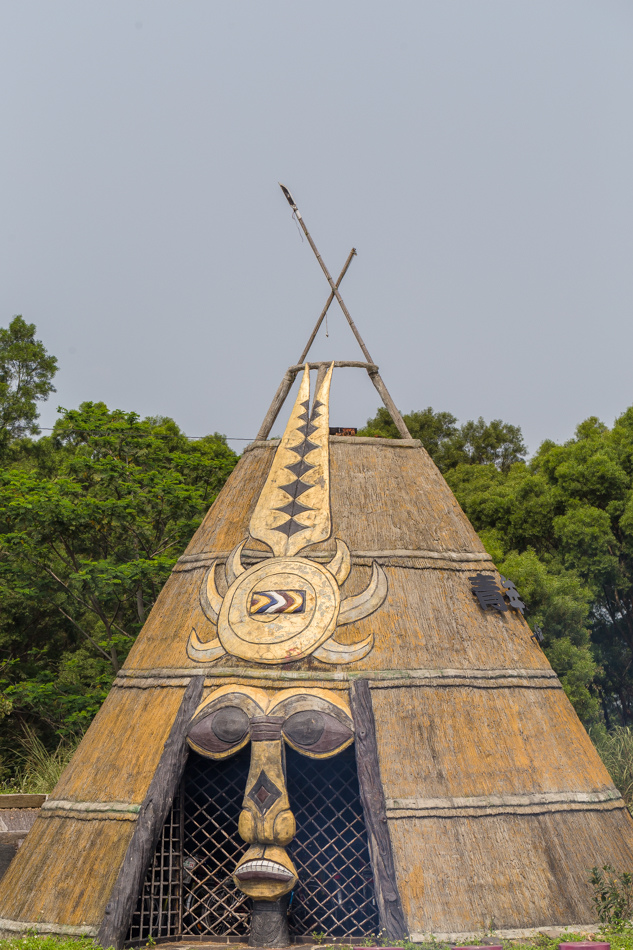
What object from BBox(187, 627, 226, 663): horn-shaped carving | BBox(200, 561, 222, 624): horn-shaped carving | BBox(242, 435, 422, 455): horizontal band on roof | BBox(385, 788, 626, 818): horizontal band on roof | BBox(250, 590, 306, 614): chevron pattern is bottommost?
BBox(385, 788, 626, 818): horizontal band on roof

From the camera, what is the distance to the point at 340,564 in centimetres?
798

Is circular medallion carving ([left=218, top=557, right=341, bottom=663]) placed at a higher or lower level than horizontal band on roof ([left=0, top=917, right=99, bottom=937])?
higher

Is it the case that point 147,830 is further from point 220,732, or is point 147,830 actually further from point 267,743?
point 267,743

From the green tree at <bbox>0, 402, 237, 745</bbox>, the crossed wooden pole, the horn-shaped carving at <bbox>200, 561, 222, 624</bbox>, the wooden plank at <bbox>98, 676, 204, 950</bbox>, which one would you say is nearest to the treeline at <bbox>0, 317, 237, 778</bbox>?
the green tree at <bbox>0, 402, 237, 745</bbox>

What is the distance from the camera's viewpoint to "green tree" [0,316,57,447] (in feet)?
64.8

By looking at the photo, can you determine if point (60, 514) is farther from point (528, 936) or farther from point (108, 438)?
point (528, 936)

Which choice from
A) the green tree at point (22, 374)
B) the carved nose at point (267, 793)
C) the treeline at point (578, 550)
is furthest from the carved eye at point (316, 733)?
the green tree at point (22, 374)

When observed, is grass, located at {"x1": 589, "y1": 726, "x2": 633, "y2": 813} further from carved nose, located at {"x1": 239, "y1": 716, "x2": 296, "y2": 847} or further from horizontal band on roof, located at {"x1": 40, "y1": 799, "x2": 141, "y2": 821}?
horizontal band on roof, located at {"x1": 40, "y1": 799, "x2": 141, "y2": 821}

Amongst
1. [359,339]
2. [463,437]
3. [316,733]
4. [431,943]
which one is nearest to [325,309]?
[359,339]

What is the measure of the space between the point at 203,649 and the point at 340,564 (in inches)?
61.3

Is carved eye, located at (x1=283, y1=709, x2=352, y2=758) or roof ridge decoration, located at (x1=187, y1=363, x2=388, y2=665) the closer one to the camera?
carved eye, located at (x1=283, y1=709, x2=352, y2=758)

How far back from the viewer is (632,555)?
18.8 metres

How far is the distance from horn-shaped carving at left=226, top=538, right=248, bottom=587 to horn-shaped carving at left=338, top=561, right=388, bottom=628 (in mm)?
1135

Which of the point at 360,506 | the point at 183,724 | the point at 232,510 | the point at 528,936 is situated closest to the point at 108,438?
the point at 232,510
